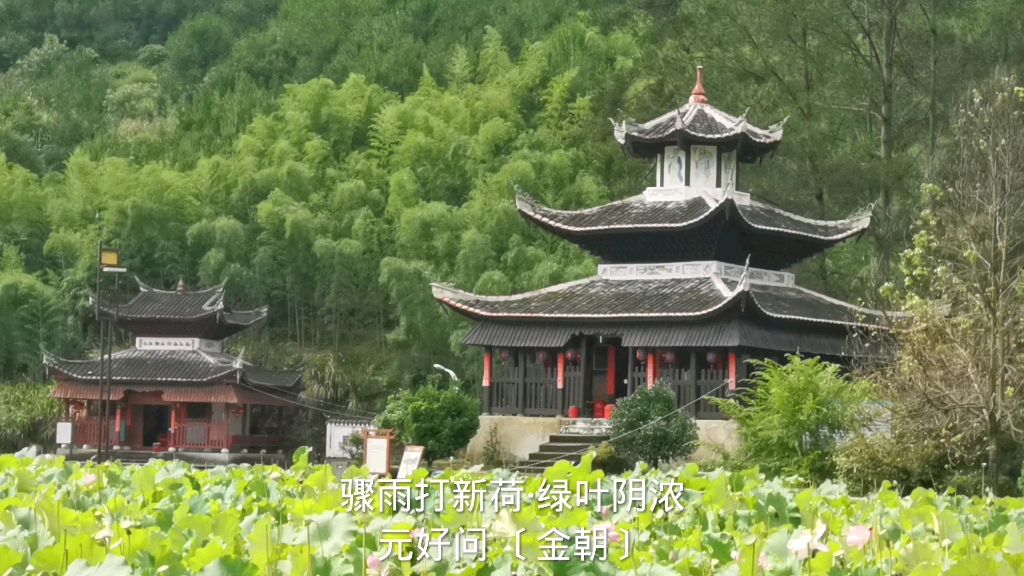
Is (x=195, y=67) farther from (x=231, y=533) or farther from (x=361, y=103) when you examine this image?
(x=231, y=533)

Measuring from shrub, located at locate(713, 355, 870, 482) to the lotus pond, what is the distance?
12417 mm

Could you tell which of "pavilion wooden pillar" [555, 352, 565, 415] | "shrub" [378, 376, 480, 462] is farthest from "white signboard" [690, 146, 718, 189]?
"shrub" [378, 376, 480, 462]

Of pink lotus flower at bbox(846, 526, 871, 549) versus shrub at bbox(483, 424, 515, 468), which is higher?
pink lotus flower at bbox(846, 526, 871, 549)

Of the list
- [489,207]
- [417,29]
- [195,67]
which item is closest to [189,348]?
[489,207]

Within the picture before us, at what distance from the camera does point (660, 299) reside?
30.8 meters

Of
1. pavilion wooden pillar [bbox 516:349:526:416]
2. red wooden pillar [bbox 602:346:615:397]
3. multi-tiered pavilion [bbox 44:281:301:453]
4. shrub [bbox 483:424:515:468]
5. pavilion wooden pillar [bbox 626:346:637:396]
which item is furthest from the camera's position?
multi-tiered pavilion [bbox 44:281:301:453]

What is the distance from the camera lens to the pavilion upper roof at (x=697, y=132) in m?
32.2

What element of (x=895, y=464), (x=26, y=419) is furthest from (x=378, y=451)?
(x=26, y=419)

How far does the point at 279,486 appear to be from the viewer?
10.7 meters

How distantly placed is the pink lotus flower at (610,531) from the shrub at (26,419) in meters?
37.8

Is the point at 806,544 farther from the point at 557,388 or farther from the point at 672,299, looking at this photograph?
the point at 557,388

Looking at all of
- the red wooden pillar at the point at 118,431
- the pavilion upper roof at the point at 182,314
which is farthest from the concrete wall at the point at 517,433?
the red wooden pillar at the point at 118,431

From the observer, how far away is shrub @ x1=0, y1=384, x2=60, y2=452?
43.4m

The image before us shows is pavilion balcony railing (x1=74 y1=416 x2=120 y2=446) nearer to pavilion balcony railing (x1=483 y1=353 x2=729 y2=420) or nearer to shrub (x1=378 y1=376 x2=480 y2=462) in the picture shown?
pavilion balcony railing (x1=483 y1=353 x2=729 y2=420)
